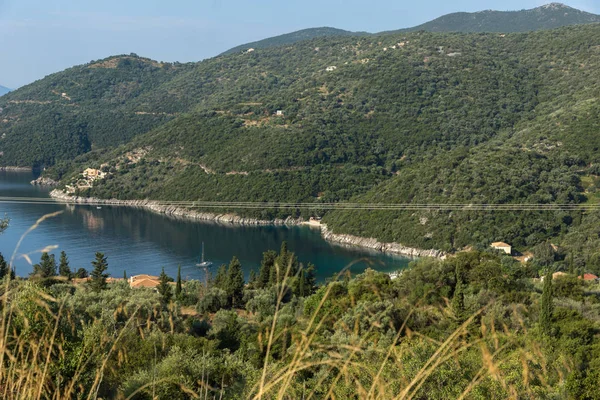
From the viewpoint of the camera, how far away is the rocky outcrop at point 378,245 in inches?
1473

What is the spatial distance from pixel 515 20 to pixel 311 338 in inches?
6452

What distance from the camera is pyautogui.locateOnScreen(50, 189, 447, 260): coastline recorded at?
127 feet

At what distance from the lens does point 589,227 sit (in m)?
34.4

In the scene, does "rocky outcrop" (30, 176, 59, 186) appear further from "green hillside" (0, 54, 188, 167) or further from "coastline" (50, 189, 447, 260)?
"green hillside" (0, 54, 188, 167)

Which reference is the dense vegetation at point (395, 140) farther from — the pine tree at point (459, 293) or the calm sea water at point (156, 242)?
the pine tree at point (459, 293)

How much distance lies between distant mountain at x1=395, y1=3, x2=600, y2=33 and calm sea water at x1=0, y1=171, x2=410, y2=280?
10718cm

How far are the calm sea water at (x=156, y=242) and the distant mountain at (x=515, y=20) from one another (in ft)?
352

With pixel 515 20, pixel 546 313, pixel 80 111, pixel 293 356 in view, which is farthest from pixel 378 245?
pixel 515 20

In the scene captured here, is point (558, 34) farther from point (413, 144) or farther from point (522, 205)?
point (522, 205)

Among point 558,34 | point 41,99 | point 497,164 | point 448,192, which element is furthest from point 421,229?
point 41,99

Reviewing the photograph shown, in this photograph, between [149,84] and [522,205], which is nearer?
[522,205]

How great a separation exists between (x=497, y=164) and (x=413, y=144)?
18.3 m

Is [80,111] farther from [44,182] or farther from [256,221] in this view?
[256,221]

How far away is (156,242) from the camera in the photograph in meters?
41.1
